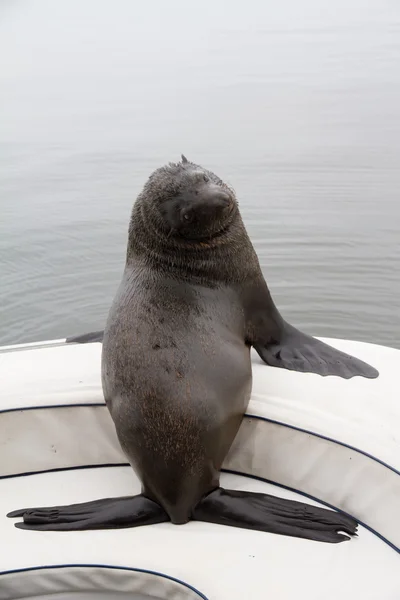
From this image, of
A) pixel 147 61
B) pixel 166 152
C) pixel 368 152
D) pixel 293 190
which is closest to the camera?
pixel 293 190

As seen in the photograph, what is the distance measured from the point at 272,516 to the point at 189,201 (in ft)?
3.29

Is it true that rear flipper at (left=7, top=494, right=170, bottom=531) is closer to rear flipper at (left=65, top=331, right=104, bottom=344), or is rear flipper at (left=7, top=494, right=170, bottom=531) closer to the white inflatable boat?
the white inflatable boat

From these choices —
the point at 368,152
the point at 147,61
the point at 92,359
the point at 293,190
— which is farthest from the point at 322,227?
the point at 147,61

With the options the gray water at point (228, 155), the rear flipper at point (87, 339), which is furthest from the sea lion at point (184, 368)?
the gray water at point (228, 155)

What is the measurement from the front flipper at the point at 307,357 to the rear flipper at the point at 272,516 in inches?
20.5

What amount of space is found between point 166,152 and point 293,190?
257 cm

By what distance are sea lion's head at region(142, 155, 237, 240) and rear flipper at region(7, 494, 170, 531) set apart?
2.85 ft

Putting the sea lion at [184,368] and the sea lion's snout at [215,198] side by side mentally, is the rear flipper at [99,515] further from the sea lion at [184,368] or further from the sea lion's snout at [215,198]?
the sea lion's snout at [215,198]

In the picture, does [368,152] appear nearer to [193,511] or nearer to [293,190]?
[293,190]

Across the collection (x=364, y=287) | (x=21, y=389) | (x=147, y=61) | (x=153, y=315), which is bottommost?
(x=364, y=287)

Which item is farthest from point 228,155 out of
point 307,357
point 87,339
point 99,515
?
point 99,515

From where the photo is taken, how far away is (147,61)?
18922mm

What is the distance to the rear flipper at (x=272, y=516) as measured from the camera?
228cm

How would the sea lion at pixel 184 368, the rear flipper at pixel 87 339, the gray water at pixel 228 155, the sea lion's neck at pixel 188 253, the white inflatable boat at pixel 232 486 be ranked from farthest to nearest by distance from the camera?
the gray water at pixel 228 155 → the rear flipper at pixel 87 339 → the sea lion's neck at pixel 188 253 → the sea lion at pixel 184 368 → the white inflatable boat at pixel 232 486
